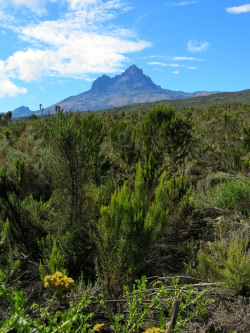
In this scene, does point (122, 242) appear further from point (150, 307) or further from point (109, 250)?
point (150, 307)

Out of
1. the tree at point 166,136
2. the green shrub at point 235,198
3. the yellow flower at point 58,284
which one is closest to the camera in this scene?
the yellow flower at point 58,284

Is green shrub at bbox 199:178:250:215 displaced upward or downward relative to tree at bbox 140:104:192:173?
downward

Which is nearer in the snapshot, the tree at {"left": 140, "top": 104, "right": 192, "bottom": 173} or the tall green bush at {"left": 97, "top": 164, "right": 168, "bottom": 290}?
the tall green bush at {"left": 97, "top": 164, "right": 168, "bottom": 290}

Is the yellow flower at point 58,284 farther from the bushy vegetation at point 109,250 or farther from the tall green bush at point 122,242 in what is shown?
the tall green bush at point 122,242

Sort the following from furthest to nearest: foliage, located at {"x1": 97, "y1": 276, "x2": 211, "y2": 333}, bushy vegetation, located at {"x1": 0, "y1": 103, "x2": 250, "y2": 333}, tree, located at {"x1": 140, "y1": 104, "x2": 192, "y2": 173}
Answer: tree, located at {"x1": 140, "y1": 104, "x2": 192, "y2": 173}, bushy vegetation, located at {"x1": 0, "y1": 103, "x2": 250, "y2": 333}, foliage, located at {"x1": 97, "y1": 276, "x2": 211, "y2": 333}

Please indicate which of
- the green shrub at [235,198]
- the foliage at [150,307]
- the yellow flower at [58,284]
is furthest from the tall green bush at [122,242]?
the green shrub at [235,198]

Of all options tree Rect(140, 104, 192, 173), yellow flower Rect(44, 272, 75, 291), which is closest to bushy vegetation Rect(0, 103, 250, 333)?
yellow flower Rect(44, 272, 75, 291)

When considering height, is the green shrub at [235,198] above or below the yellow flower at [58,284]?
below

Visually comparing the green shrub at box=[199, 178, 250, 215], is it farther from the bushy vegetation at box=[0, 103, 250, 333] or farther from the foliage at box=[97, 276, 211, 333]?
the foliage at box=[97, 276, 211, 333]

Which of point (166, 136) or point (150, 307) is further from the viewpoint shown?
point (166, 136)

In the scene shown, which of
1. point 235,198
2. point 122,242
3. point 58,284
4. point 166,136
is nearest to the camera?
point 58,284

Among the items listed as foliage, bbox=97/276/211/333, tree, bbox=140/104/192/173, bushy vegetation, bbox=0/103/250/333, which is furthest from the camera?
tree, bbox=140/104/192/173

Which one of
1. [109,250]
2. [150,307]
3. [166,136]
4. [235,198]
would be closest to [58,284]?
[150,307]

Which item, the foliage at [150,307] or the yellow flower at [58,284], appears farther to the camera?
the foliage at [150,307]
